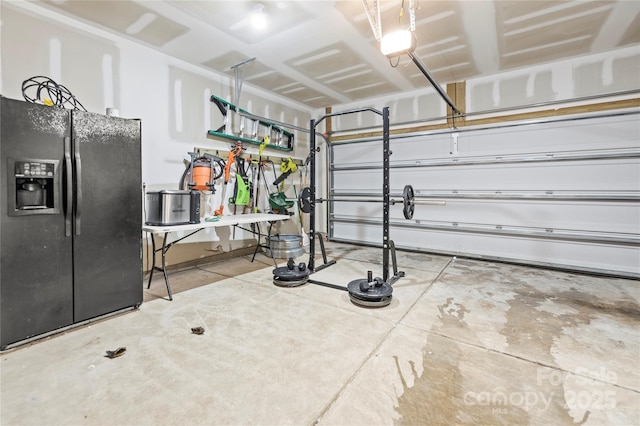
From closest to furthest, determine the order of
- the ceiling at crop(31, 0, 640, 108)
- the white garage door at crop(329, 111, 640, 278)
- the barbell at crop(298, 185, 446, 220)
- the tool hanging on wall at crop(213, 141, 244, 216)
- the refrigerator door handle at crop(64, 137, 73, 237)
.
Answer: the refrigerator door handle at crop(64, 137, 73, 237)
the ceiling at crop(31, 0, 640, 108)
the barbell at crop(298, 185, 446, 220)
the white garage door at crop(329, 111, 640, 278)
the tool hanging on wall at crop(213, 141, 244, 216)

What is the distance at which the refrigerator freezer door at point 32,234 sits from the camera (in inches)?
74.6

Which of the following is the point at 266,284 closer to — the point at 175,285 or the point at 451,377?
the point at 175,285

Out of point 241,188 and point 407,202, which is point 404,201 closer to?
point 407,202

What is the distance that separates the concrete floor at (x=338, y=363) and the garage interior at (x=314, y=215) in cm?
2

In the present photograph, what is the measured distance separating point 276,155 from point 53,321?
13.3ft

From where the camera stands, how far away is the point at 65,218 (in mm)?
2152

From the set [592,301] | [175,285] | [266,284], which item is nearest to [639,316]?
[592,301]

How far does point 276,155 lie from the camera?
5.46m

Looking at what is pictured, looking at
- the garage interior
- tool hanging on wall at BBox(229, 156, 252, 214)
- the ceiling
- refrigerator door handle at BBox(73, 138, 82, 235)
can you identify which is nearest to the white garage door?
the garage interior

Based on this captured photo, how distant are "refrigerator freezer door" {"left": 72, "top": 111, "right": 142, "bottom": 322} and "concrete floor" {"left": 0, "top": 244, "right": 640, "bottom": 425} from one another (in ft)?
0.73

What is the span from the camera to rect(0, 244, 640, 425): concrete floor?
55.4 inches

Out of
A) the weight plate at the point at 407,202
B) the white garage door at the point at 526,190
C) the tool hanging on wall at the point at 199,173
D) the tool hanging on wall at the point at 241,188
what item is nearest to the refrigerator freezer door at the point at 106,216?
the tool hanging on wall at the point at 199,173

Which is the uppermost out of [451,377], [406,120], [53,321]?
[406,120]

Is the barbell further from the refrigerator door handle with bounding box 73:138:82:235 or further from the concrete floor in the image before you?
the refrigerator door handle with bounding box 73:138:82:235
